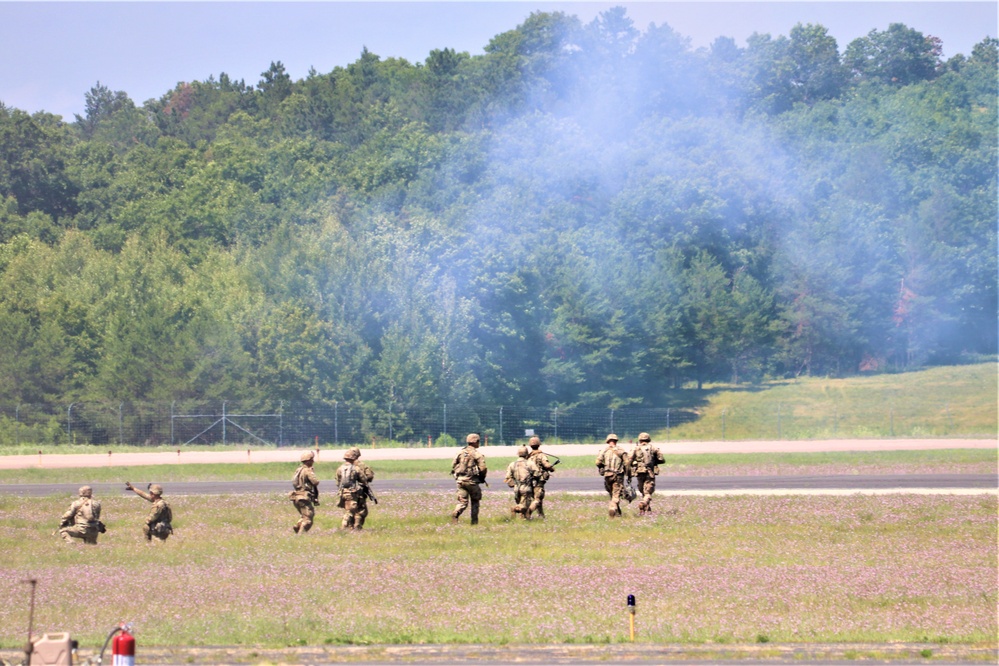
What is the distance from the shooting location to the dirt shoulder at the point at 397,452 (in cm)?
5650

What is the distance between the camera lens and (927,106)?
131 metres

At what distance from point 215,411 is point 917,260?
5927cm

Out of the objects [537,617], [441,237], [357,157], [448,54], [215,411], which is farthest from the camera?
[448,54]

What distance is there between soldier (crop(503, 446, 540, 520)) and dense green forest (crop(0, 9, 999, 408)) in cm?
3887

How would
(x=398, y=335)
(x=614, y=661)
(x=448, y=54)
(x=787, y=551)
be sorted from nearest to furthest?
1. (x=614, y=661)
2. (x=787, y=551)
3. (x=398, y=335)
4. (x=448, y=54)

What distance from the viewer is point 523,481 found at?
98.9 ft

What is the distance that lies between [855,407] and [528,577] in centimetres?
6744

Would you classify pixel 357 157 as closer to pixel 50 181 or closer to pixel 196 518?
pixel 50 181

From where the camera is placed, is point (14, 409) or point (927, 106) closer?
point (14, 409)

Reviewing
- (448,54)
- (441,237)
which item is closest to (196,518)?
(441,237)

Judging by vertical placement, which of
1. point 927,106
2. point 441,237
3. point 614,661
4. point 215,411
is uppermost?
point 927,106

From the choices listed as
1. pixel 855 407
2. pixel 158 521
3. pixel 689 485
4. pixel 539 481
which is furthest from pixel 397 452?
pixel 855 407

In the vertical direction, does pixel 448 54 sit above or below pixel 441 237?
above

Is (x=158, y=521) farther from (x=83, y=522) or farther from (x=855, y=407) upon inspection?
(x=855, y=407)
